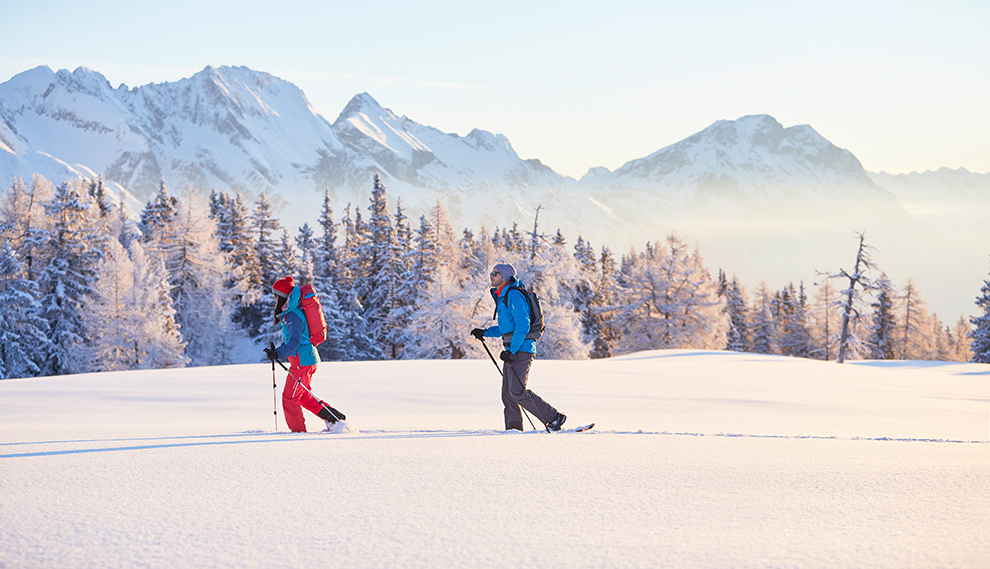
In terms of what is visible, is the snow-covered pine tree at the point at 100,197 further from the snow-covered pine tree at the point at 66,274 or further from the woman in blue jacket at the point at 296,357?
the woman in blue jacket at the point at 296,357

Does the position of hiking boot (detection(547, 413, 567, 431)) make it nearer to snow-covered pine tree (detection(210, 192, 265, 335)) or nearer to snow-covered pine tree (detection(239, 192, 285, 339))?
snow-covered pine tree (detection(239, 192, 285, 339))

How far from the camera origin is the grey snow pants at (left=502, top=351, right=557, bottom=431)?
6609 millimetres

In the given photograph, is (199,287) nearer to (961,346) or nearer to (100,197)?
(100,197)

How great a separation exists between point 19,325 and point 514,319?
3984cm

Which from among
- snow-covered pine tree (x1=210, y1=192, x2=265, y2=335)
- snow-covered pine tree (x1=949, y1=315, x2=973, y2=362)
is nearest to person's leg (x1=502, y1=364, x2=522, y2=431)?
snow-covered pine tree (x1=210, y1=192, x2=265, y2=335)

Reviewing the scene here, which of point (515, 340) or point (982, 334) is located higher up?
point (515, 340)

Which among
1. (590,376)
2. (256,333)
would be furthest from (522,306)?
(256,333)

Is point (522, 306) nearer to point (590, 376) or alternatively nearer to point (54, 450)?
point (54, 450)

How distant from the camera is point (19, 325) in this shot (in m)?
35.4

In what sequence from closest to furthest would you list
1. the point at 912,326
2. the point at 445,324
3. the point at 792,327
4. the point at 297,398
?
the point at 297,398 < the point at 445,324 < the point at 912,326 < the point at 792,327

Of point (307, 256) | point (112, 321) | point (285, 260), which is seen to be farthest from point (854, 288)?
point (285, 260)

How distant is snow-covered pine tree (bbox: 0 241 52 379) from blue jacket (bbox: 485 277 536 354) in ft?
125

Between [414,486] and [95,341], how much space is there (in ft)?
130

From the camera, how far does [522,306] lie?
6527 mm
